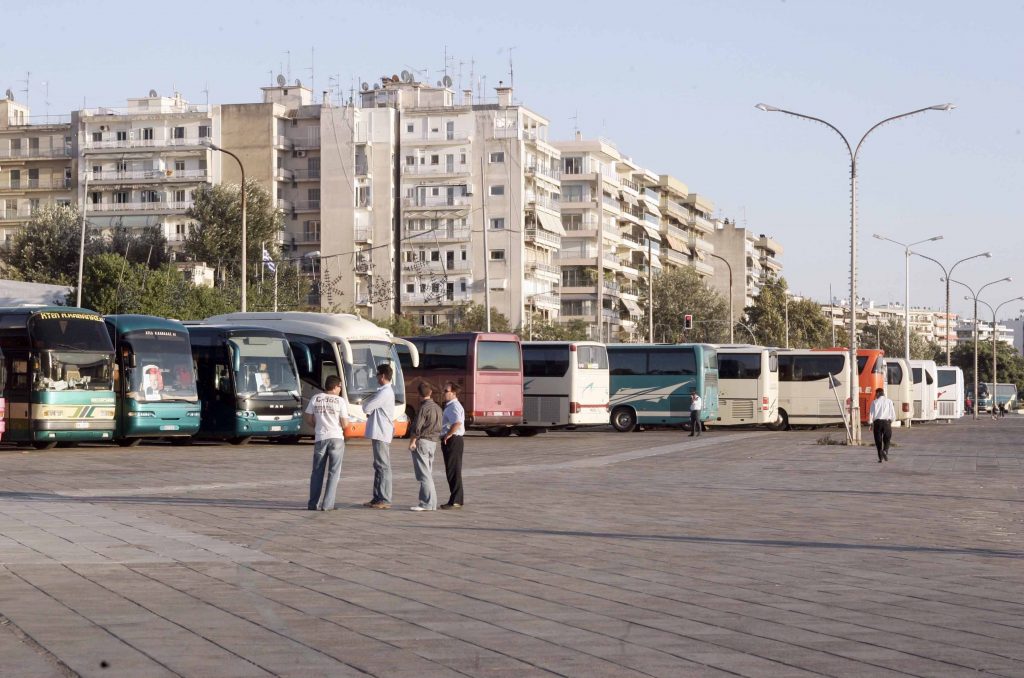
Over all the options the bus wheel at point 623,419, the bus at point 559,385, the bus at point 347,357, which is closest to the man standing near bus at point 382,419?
the bus at point 347,357

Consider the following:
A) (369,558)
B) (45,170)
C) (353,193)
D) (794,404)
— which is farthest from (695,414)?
(45,170)

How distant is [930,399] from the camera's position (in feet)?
220

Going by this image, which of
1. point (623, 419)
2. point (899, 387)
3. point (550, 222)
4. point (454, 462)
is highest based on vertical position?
point (550, 222)

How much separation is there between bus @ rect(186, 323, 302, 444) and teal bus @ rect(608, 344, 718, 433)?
707 inches

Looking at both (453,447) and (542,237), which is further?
(542,237)

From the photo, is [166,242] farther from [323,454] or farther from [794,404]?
[323,454]

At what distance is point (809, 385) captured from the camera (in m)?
57.4

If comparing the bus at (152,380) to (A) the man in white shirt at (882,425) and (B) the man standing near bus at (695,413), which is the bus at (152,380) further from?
(B) the man standing near bus at (695,413)

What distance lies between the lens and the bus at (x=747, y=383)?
182 ft

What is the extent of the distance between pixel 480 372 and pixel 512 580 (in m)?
33.0

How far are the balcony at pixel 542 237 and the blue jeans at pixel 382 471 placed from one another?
8861 centimetres

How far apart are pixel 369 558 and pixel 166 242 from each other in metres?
91.2

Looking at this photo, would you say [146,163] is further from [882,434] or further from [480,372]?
[882,434]

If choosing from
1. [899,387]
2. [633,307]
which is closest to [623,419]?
[899,387]
